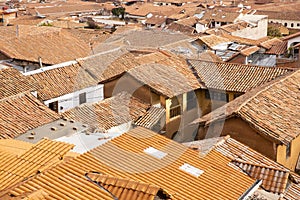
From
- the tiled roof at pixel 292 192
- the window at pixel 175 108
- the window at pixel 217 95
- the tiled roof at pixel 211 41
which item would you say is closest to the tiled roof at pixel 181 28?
the tiled roof at pixel 211 41

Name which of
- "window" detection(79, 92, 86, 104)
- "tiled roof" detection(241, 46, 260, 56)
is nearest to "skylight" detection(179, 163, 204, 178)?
"window" detection(79, 92, 86, 104)

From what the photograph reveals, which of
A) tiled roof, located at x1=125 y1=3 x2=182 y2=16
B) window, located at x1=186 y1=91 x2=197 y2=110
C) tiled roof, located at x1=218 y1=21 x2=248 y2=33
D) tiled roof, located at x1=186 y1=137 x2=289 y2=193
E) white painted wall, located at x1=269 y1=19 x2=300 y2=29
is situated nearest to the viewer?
tiled roof, located at x1=186 y1=137 x2=289 y2=193

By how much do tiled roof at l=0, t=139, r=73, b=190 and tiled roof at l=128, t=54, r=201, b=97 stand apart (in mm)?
8710

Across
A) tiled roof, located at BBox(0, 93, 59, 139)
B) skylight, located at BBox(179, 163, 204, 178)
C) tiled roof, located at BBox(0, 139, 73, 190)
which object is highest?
tiled roof, located at BBox(0, 139, 73, 190)

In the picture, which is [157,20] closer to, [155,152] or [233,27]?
[233,27]

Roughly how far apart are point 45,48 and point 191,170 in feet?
57.3

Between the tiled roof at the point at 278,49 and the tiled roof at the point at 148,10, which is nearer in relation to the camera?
the tiled roof at the point at 278,49

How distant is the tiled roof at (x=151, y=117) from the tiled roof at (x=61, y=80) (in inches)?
114

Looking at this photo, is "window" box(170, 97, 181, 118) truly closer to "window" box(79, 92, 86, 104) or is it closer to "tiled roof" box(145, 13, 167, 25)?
"window" box(79, 92, 86, 104)

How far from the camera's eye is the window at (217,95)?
19.1m

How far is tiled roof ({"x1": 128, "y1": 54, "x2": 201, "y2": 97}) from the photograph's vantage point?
17.8 metres

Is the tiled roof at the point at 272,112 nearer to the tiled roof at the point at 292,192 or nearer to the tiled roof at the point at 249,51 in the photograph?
the tiled roof at the point at 292,192

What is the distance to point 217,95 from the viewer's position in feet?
63.0

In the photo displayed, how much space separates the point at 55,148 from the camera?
902cm
